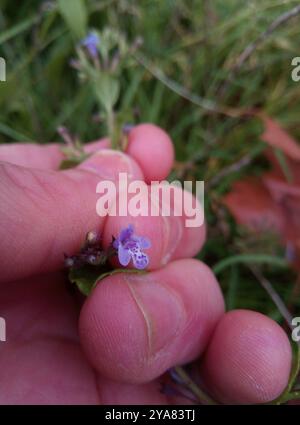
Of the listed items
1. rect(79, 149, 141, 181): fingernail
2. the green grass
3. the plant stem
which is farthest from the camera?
the green grass

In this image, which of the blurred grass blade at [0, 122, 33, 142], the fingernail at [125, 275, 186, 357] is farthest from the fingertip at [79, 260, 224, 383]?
the blurred grass blade at [0, 122, 33, 142]

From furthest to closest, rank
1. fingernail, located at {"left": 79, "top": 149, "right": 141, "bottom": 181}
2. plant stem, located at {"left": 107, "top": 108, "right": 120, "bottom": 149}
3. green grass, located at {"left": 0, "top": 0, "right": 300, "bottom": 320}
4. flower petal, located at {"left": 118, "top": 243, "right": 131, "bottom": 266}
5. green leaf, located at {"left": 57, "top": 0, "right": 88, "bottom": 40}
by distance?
green grass, located at {"left": 0, "top": 0, "right": 300, "bottom": 320}, green leaf, located at {"left": 57, "top": 0, "right": 88, "bottom": 40}, plant stem, located at {"left": 107, "top": 108, "right": 120, "bottom": 149}, fingernail, located at {"left": 79, "top": 149, "right": 141, "bottom": 181}, flower petal, located at {"left": 118, "top": 243, "right": 131, "bottom": 266}

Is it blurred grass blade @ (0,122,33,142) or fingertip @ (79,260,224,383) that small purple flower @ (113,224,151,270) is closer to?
fingertip @ (79,260,224,383)

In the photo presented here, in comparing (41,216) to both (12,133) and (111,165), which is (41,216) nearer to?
(111,165)

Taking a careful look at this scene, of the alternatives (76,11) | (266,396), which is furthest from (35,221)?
(76,11)

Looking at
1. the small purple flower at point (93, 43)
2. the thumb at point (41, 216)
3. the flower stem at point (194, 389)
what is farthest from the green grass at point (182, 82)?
the thumb at point (41, 216)
